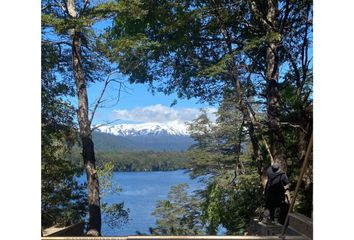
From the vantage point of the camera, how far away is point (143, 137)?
19.0 feet

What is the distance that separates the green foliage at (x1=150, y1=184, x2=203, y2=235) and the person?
108 centimetres

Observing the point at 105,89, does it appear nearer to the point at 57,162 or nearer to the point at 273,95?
the point at 57,162

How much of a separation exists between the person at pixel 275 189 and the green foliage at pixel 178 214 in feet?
3.55

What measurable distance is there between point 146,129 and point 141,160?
364 mm

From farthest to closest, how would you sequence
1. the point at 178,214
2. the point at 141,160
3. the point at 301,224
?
the point at 178,214
the point at 141,160
the point at 301,224

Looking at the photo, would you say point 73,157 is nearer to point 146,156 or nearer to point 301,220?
point 146,156

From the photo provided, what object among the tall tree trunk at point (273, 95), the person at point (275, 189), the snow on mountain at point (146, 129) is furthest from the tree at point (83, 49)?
the person at point (275, 189)

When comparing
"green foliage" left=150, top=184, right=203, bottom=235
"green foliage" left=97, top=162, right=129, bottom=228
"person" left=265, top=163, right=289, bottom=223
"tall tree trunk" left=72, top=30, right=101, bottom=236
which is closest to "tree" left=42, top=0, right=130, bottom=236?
"tall tree trunk" left=72, top=30, right=101, bottom=236

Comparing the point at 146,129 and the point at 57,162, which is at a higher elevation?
the point at 146,129

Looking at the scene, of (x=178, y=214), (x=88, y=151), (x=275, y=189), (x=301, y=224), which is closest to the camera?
(x=301, y=224)

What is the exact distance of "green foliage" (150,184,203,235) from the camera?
20.1ft

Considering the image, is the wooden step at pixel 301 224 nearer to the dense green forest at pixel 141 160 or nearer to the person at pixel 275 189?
the person at pixel 275 189

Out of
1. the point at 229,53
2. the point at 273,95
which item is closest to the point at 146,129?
the point at 229,53
